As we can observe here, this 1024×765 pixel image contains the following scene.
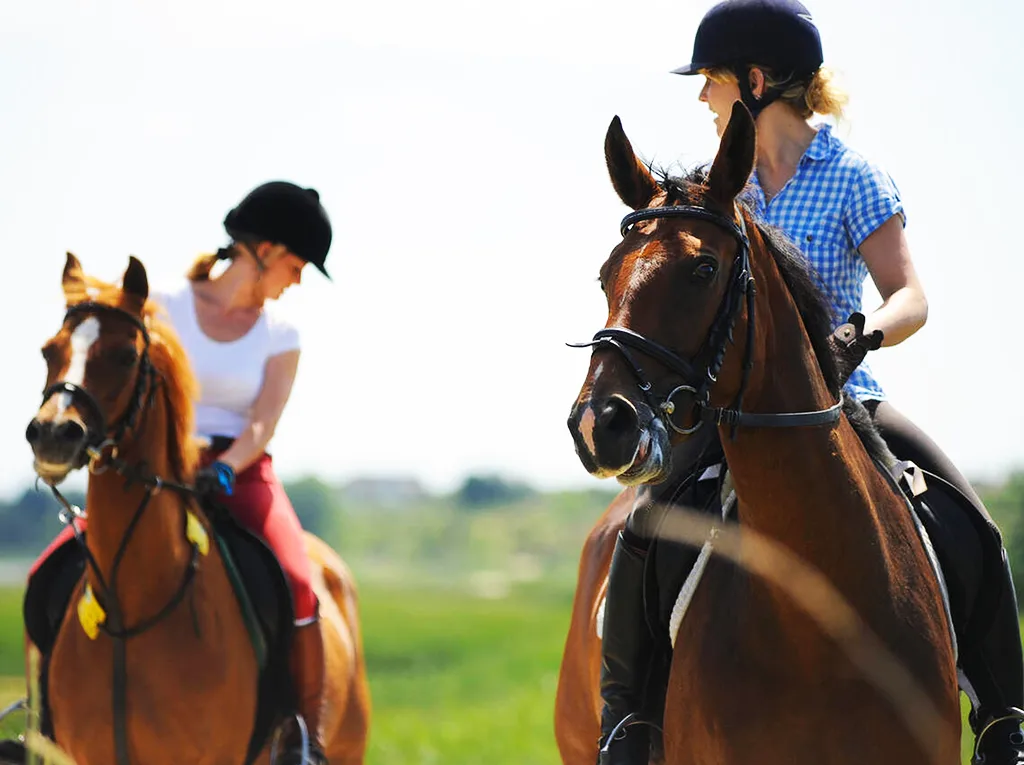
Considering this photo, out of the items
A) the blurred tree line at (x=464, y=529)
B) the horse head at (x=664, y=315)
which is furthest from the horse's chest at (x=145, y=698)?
the blurred tree line at (x=464, y=529)

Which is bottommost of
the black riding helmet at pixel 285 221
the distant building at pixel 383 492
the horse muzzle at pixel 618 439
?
the distant building at pixel 383 492

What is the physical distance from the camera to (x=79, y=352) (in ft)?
20.6

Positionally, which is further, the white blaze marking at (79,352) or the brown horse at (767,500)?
the white blaze marking at (79,352)

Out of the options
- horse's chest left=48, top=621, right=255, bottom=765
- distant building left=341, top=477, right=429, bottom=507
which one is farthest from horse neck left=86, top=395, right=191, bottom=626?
distant building left=341, top=477, right=429, bottom=507

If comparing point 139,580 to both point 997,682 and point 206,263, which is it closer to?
point 206,263

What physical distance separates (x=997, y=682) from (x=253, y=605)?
3.76 m

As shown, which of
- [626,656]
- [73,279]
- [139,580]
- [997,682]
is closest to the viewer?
[997,682]

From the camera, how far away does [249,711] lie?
673 cm

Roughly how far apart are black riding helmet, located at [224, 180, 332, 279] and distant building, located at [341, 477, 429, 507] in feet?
534

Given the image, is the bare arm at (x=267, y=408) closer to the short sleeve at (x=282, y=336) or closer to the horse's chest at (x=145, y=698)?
the short sleeve at (x=282, y=336)

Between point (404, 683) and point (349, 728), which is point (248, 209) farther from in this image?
point (404, 683)

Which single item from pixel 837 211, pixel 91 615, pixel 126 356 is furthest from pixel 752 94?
pixel 91 615

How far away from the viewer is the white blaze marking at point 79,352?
6074mm

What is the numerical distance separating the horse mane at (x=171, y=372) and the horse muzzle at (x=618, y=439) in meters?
3.57
